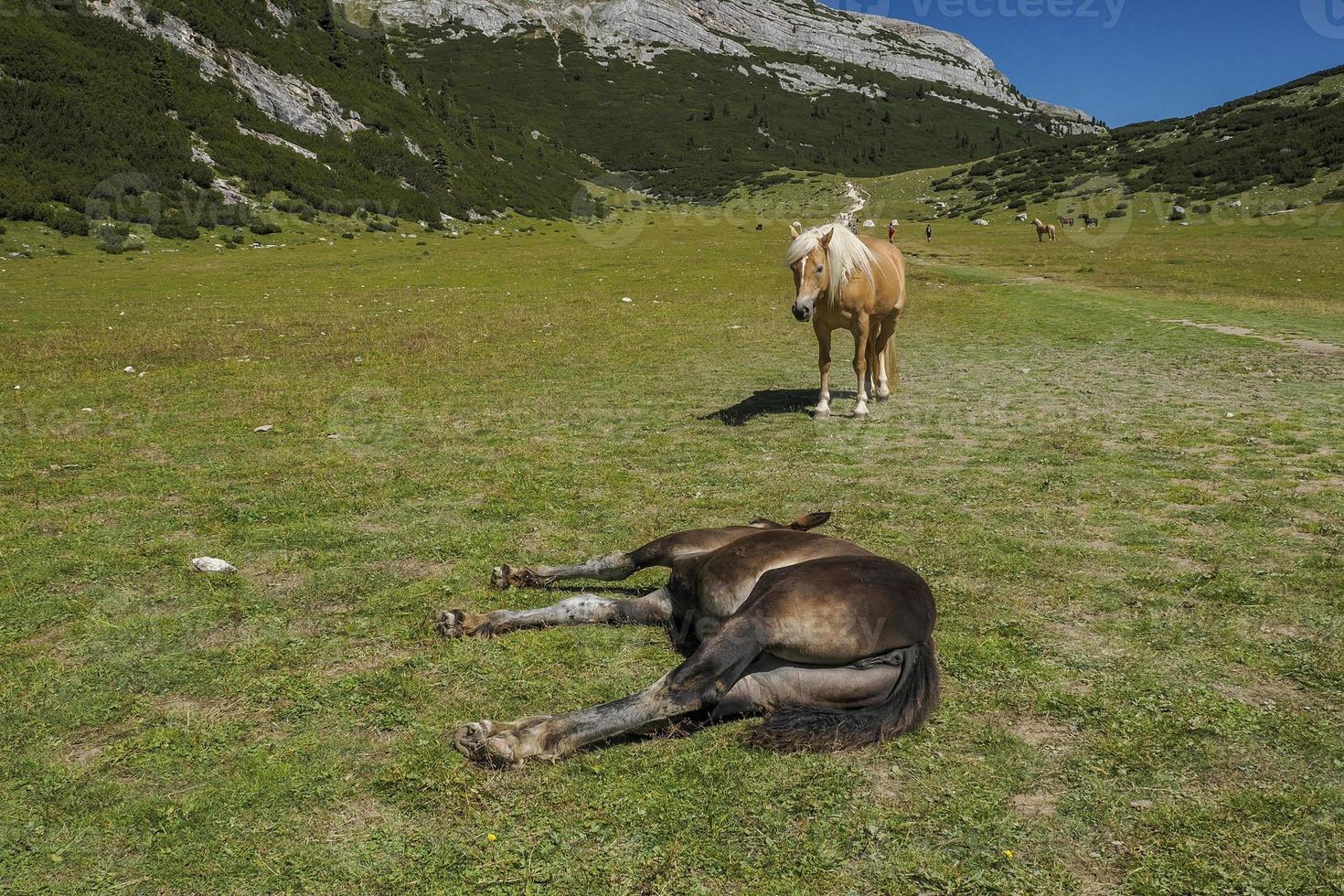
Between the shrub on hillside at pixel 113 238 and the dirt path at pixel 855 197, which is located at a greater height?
the dirt path at pixel 855 197

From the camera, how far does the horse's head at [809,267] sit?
10273 mm

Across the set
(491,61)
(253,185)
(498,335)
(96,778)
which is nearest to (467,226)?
(253,185)

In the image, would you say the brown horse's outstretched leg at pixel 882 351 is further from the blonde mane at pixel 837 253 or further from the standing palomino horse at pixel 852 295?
the blonde mane at pixel 837 253

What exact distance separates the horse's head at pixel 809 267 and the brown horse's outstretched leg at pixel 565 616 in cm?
597

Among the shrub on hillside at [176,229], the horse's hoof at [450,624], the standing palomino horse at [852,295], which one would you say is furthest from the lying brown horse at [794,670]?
the shrub on hillside at [176,229]

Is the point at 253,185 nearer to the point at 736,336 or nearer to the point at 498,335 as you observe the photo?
the point at 498,335

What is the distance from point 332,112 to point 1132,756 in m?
74.5

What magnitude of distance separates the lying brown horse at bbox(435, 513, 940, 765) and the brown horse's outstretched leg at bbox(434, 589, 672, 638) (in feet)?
2.18

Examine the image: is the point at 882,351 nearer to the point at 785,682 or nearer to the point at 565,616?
the point at 565,616

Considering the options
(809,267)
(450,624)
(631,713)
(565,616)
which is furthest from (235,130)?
(631,713)

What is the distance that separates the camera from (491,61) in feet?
605

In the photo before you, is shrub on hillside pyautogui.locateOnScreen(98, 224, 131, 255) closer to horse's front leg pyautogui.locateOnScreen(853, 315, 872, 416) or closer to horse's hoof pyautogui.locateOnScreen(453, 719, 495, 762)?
horse's front leg pyautogui.locateOnScreen(853, 315, 872, 416)

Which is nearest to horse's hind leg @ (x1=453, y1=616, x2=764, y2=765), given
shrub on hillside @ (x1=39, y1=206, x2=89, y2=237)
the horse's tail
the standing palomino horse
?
the horse's tail

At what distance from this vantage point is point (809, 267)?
409 inches
